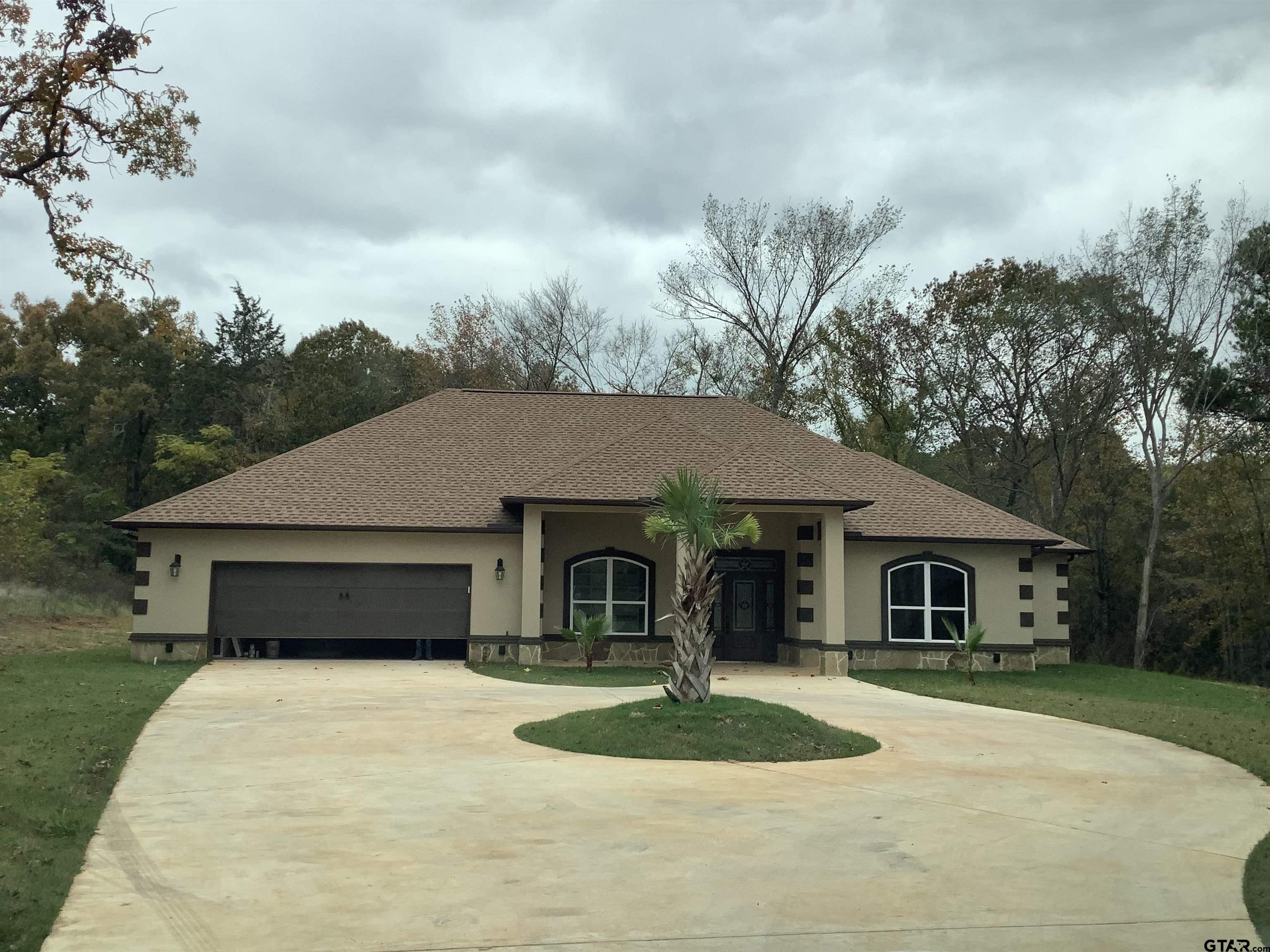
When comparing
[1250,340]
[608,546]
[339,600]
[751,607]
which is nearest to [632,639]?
[608,546]

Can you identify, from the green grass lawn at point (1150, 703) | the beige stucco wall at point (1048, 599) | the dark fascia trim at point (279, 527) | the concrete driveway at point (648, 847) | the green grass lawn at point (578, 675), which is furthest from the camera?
the beige stucco wall at point (1048, 599)

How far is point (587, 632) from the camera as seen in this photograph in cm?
1883

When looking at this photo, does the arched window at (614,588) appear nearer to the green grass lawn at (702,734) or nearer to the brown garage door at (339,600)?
the brown garage door at (339,600)

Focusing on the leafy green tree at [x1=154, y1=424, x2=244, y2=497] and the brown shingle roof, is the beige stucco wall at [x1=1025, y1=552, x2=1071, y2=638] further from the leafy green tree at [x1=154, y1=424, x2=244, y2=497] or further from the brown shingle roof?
the leafy green tree at [x1=154, y1=424, x2=244, y2=497]

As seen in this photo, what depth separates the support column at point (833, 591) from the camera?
19688mm

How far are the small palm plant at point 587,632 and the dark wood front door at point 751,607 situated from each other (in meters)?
2.91

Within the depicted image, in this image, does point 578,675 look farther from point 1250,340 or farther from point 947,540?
point 1250,340

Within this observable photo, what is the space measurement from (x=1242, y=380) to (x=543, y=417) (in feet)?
64.3

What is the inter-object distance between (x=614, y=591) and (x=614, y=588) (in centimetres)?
6

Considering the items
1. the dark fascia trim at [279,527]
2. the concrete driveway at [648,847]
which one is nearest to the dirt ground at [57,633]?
the dark fascia trim at [279,527]

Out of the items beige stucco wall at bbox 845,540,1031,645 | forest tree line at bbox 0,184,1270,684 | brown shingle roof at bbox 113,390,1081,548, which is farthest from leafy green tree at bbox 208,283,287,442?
beige stucco wall at bbox 845,540,1031,645

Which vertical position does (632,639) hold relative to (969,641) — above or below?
below

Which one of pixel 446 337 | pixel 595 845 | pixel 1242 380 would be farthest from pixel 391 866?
pixel 446 337

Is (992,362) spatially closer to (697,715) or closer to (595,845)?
(697,715)
